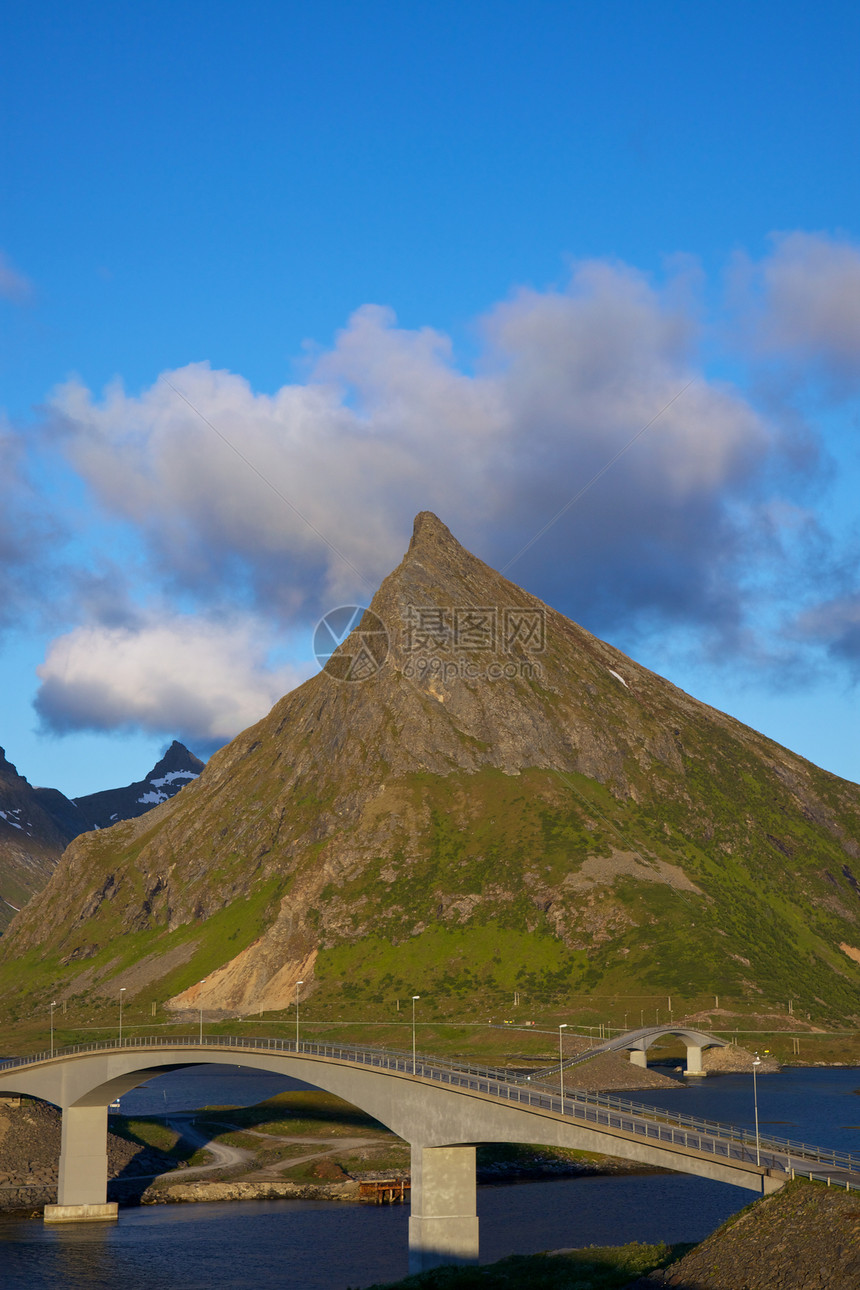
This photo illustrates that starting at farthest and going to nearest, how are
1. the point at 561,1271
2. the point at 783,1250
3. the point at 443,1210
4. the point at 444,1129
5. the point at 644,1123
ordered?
1. the point at 444,1129
2. the point at 443,1210
3. the point at 644,1123
4. the point at 561,1271
5. the point at 783,1250

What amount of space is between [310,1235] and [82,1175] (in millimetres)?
26406

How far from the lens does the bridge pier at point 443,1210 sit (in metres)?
83.6

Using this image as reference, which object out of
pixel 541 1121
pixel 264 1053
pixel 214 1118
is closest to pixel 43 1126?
pixel 214 1118

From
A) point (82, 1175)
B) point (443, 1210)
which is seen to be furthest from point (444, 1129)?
point (82, 1175)

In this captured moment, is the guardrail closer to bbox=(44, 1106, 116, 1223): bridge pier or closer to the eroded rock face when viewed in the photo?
the eroded rock face

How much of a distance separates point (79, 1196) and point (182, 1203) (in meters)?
10.9

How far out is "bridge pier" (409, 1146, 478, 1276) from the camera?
274 feet

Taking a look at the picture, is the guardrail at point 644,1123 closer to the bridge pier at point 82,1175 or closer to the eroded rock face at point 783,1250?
the eroded rock face at point 783,1250

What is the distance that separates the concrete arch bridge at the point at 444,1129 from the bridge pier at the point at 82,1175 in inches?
3.8

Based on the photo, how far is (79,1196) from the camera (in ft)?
389

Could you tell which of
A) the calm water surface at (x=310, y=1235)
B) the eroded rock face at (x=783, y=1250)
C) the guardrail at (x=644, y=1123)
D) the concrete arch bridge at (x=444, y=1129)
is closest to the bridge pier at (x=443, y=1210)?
the concrete arch bridge at (x=444, y=1129)

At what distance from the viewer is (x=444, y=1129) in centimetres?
8700

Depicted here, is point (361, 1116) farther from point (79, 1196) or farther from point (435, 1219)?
point (435, 1219)

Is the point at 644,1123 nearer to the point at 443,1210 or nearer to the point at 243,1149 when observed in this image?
the point at 443,1210
